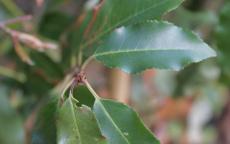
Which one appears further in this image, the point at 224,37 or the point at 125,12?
the point at 224,37

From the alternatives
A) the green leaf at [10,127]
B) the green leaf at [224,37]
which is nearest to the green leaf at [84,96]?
the green leaf at [224,37]

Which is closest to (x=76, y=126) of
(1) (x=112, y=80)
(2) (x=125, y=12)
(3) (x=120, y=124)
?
(3) (x=120, y=124)

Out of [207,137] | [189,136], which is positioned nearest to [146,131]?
[189,136]

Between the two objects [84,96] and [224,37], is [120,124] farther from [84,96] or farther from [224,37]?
→ [224,37]

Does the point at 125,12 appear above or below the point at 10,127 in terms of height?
above

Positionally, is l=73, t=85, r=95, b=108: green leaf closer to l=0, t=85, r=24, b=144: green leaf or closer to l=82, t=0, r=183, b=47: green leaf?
l=82, t=0, r=183, b=47: green leaf

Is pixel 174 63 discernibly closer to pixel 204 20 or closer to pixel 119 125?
pixel 119 125
